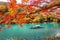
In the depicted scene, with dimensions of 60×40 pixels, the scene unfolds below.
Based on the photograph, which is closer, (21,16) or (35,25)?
(21,16)

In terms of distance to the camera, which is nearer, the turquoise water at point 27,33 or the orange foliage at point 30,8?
the orange foliage at point 30,8

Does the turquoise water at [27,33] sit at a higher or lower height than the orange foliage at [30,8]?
Result: lower

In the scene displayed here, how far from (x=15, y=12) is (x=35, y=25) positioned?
633 mm

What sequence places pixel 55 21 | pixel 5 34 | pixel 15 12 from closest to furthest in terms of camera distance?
pixel 15 12 → pixel 55 21 → pixel 5 34

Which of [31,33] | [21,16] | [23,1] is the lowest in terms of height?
[31,33]

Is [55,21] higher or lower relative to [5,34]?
higher

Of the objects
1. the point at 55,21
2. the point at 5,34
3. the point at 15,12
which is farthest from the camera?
the point at 5,34

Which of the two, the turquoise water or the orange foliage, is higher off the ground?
the orange foliage

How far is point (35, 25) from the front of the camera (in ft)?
10.4

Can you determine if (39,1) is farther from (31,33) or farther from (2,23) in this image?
(31,33)

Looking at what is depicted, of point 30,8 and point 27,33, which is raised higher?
point 30,8

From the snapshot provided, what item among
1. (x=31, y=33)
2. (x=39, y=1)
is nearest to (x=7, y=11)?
(x=39, y=1)

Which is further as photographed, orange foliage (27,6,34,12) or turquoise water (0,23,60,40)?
turquoise water (0,23,60,40)

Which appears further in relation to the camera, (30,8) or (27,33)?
(27,33)
